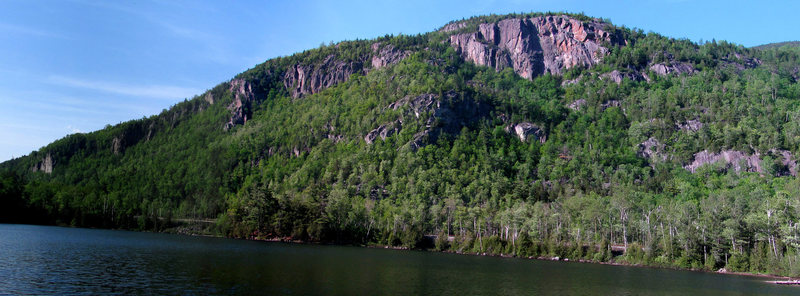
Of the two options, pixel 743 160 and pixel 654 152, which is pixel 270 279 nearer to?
pixel 654 152

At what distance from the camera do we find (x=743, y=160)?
6905 inches

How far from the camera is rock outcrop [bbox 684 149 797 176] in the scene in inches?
6644

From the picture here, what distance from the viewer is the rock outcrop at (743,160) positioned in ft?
554

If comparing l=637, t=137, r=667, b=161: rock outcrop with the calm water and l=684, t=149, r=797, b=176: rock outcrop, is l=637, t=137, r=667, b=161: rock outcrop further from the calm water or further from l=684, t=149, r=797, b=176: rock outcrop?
the calm water

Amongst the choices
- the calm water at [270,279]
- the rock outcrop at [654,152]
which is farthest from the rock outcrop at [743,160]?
the calm water at [270,279]

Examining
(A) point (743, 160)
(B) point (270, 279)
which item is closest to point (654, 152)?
(A) point (743, 160)

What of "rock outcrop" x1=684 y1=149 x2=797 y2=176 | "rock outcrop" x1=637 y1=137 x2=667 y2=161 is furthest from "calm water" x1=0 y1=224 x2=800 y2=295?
"rock outcrop" x1=637 y1=137 x2=667 y2=161

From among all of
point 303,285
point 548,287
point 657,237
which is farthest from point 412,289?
point 657,237

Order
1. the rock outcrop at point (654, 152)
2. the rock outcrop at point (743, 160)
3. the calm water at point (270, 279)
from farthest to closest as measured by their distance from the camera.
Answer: the rock outcrop at point (654, 152) < the rock outcrop at point (743, 160) < the calm water at point (270, 279)

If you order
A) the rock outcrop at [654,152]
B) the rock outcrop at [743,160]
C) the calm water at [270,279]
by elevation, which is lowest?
the calm water at [270,279]

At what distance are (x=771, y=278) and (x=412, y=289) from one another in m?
77.4

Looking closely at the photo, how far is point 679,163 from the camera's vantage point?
185 metres

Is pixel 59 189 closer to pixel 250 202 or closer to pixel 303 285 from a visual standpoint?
pixel 250 202

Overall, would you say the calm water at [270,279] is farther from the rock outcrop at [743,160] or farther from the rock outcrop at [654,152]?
the rock outcrop at [654,152]
